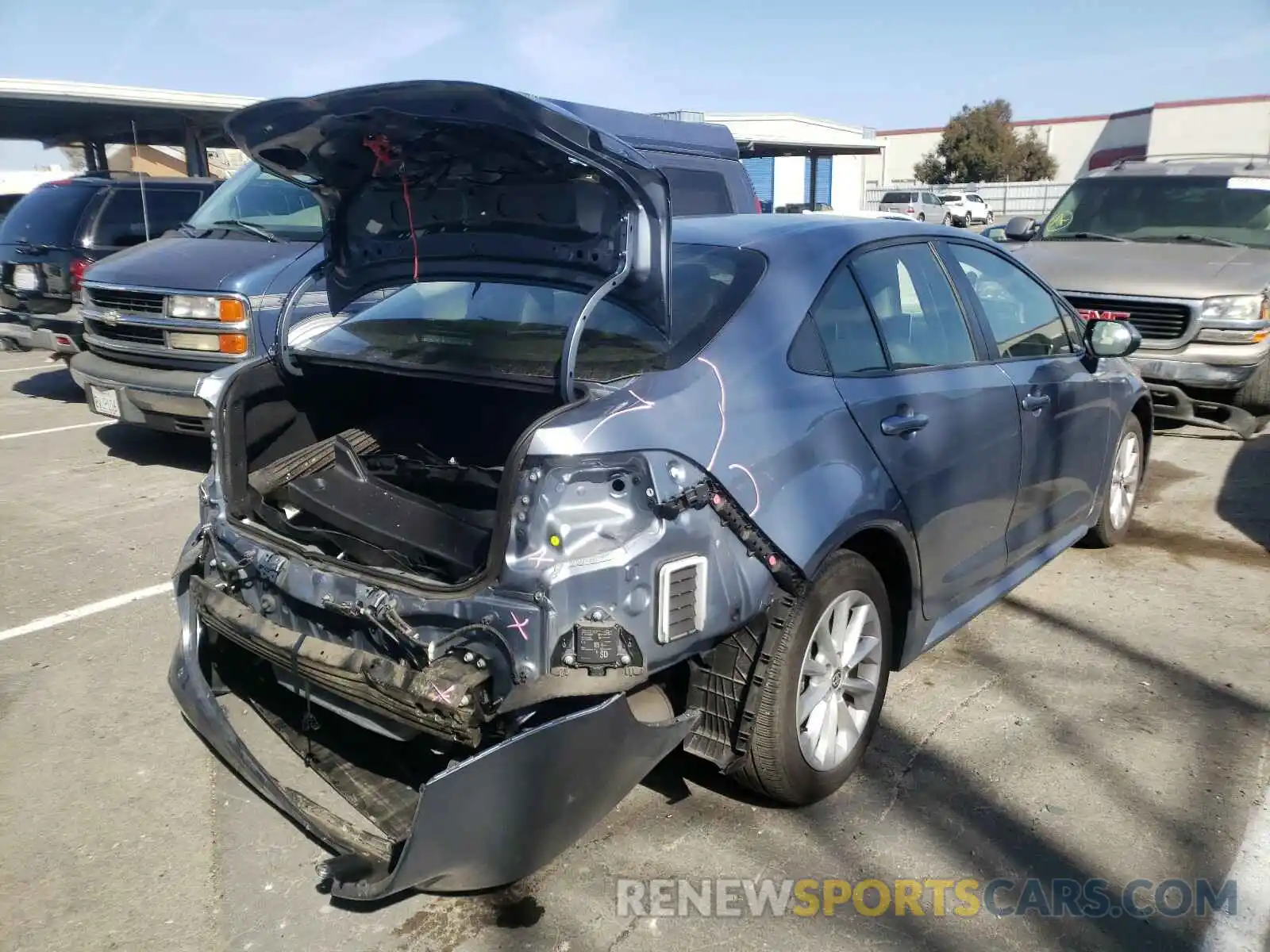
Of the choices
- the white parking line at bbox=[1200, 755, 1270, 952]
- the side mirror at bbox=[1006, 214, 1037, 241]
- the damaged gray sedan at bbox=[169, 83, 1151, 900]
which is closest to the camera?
the damaged gray sedan at bbox=[169, 83, 1151, 900]

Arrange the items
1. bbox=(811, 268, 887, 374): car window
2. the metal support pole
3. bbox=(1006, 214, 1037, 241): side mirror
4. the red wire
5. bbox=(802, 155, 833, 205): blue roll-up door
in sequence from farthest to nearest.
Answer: bbox=(802, 155, 833, 205): blue roll-up door
the metal support pole
bbox=(1006, 214, 1037, 241): side mirror
bbox=(811, 268, 887, 374): car window
the red wire

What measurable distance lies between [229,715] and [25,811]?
0.73m

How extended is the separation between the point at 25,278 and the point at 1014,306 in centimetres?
886

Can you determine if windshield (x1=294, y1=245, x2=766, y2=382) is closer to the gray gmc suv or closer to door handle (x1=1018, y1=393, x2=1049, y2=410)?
door handle (x1=1018, y1=393, x2=1049, y2=410)

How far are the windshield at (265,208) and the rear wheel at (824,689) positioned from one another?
214 inches

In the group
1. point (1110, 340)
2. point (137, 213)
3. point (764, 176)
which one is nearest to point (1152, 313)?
point (1110, 340)

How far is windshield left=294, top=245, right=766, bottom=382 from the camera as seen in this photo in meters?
2.85

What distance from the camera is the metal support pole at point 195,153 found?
1930 cm

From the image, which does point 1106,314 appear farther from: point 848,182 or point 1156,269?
point 848,182

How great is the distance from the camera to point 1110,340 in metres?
4.59

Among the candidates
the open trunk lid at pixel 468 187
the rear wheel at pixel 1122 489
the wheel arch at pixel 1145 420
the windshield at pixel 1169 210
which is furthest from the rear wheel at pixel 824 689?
the windshield at pixel 1169 210

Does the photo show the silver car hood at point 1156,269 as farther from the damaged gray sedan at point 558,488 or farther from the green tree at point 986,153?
the green tree at point 986,153

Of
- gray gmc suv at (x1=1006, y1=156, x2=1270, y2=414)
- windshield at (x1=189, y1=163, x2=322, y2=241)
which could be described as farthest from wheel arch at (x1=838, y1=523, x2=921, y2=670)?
windshield at (x1=189, y1=163, x2=322, y2=241)

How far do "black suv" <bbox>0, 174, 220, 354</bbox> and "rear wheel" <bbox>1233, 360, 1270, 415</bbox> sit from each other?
906 centimetres
